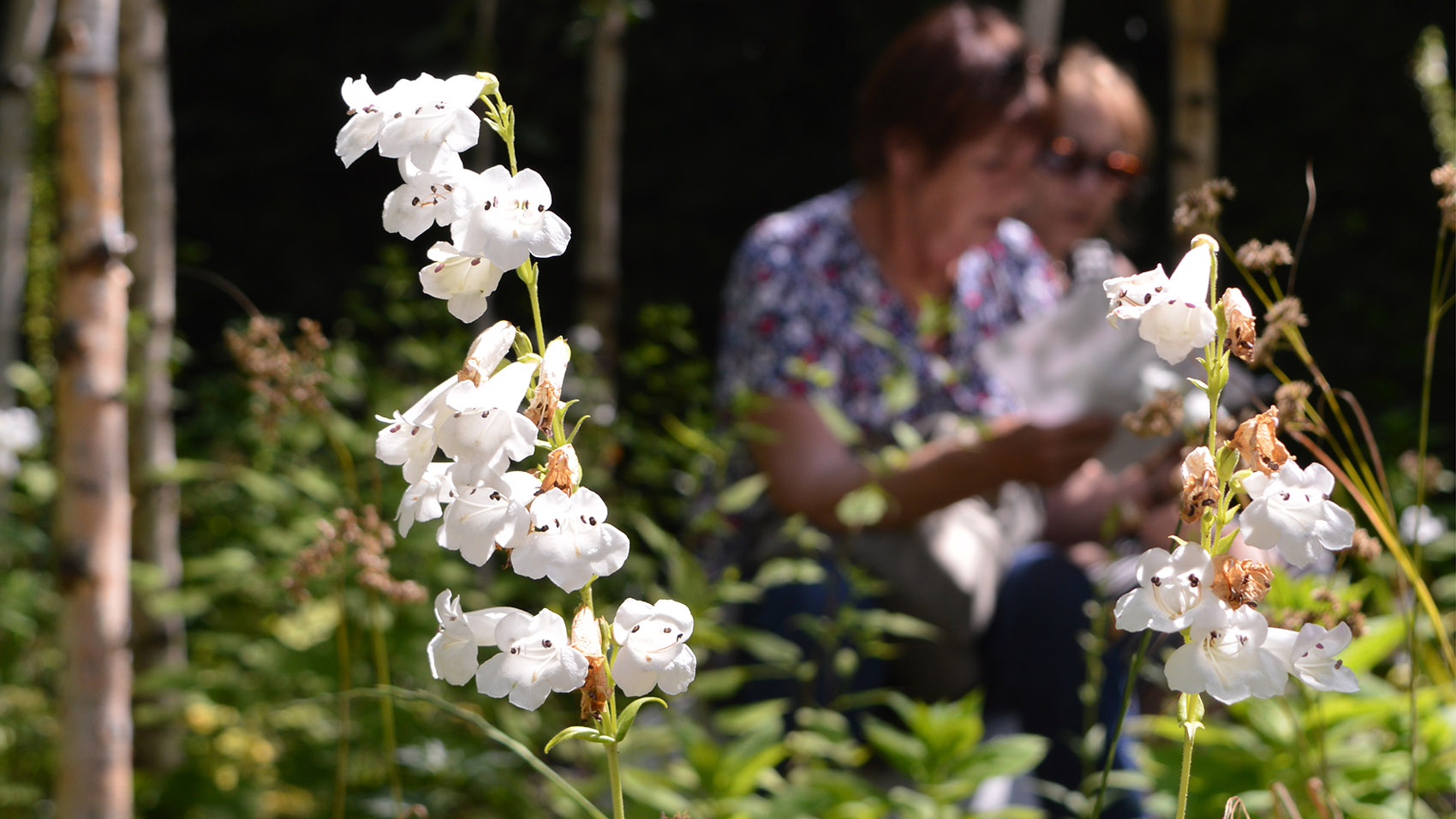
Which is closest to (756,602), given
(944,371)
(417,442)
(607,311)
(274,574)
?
(944,371)

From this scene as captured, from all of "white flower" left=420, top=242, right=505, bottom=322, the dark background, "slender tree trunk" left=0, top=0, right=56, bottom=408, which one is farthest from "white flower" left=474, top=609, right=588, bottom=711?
the dark background

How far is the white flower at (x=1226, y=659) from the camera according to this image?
19.0 inches

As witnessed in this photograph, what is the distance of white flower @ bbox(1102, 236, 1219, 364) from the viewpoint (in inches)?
19.4

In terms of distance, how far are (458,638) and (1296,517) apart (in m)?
0.37

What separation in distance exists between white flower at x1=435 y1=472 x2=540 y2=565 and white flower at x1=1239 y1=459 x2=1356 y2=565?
0.30 metres

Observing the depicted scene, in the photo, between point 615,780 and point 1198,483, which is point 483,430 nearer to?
point 615,780

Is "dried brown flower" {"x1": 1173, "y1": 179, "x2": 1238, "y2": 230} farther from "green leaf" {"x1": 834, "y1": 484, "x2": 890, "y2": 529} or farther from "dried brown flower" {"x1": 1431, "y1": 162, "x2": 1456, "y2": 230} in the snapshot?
Answer: "green leaf" {"x1": 834, "y1": 484, "x2": 890, "y2": 529}

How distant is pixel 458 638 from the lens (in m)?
0.55

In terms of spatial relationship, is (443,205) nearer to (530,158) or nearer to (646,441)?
(646,441)

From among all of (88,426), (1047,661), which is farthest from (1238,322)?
(1047,661)

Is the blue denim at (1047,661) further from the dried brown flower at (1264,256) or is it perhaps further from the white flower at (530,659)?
the white flower at (530,659)

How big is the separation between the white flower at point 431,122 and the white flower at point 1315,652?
1.36 feet

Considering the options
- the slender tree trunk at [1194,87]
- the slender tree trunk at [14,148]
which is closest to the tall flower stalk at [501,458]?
the slender tree trunk at [14,148]

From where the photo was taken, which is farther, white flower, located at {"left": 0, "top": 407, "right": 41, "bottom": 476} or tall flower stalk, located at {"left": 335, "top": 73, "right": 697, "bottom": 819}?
white flower, located at {"left": 0, "top": 407, "right": 41, "bottom": 476}
